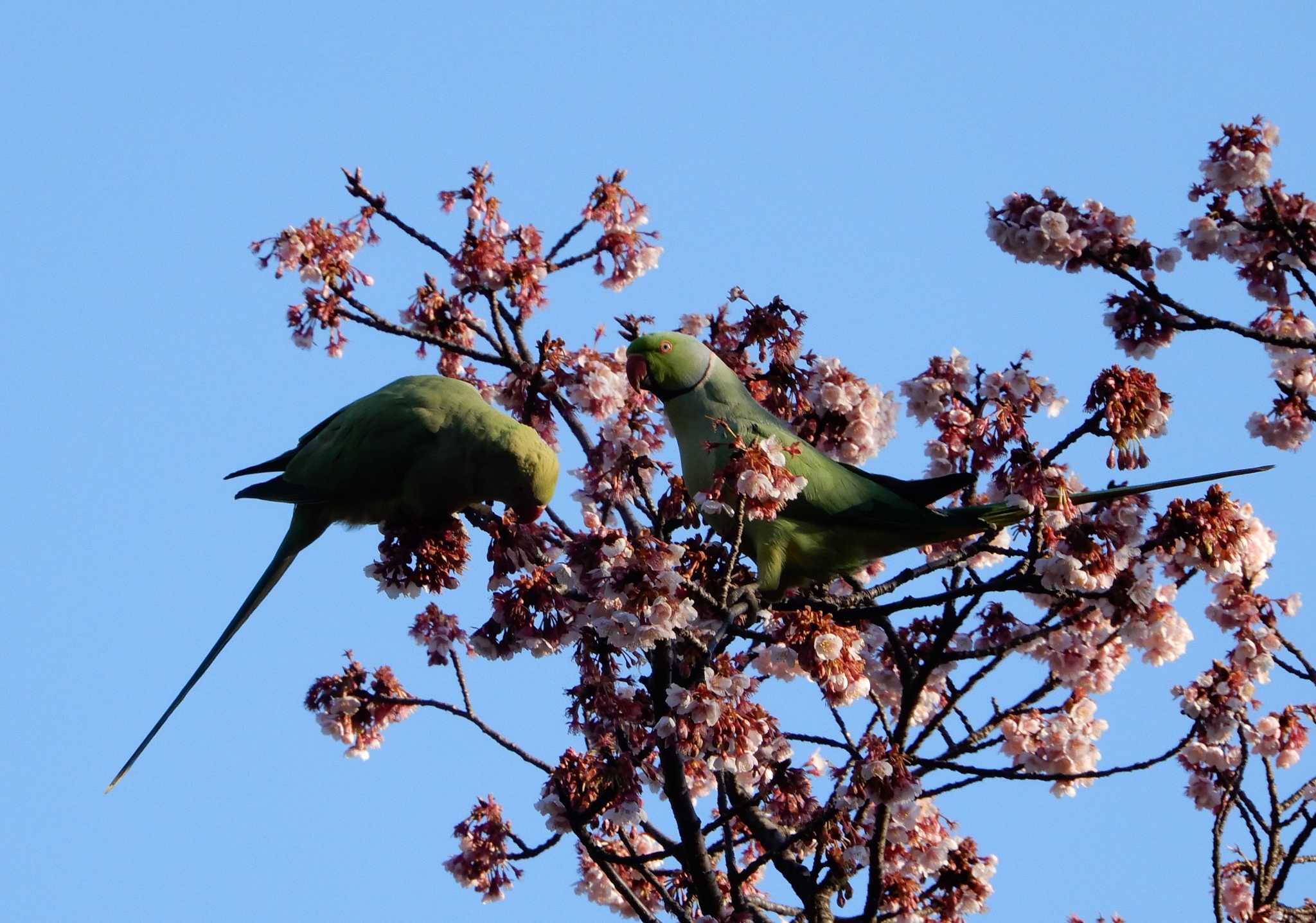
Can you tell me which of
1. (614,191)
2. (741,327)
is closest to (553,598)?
(741,327)

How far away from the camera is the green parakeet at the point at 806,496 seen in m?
4.69

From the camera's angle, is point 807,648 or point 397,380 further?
point 397,380

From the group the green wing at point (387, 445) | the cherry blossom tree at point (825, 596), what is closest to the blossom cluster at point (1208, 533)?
the cherry blossom tree at point (825, 596)

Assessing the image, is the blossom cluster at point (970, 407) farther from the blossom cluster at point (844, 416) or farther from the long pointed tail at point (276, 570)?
the long pointed tail at point (276, 570)

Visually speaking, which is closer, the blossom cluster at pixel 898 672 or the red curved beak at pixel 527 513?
the blossom cluster at pixel 898 672

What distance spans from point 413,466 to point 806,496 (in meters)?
1.71

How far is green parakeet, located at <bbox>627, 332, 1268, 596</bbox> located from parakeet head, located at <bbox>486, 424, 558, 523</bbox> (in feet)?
1.91

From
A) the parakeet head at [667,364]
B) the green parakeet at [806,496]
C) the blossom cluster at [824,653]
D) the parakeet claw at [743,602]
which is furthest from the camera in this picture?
the parakeet head at [667,364]

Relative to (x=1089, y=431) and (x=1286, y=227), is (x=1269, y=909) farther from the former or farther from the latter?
(x=1286, y=227)

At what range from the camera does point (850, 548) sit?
16.2 feet

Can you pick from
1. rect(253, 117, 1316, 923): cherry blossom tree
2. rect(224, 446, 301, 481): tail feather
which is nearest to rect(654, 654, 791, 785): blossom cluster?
rect(253, 117, 1316, 923): cherry blossom tree

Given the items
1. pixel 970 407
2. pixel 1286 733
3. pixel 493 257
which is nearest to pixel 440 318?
pixel 493 257

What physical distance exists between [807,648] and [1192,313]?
89.2 inches

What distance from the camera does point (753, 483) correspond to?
3727 mm
